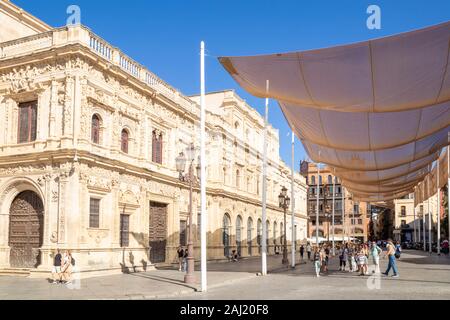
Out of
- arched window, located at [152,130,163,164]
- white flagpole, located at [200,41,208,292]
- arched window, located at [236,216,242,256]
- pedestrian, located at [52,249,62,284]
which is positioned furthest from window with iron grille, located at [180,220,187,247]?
white flagpole, located at [200,41,208,292]

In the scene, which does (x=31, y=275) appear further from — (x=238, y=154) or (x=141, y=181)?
(x=238, y=154)

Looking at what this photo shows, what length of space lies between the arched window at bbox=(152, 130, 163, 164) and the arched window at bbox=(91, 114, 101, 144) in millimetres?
6127

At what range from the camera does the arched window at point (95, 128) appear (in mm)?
27609

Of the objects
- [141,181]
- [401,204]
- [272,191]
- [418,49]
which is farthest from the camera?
[401,204]

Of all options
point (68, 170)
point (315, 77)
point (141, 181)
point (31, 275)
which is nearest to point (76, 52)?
point (68, 170)

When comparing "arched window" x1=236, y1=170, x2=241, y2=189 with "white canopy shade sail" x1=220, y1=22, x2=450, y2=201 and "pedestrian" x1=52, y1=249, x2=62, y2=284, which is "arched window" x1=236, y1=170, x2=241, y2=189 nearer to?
"white canopy shade sail" x1=220, y1=22, x2=450, y2=201

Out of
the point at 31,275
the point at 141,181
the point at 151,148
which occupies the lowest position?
the point at 31,275

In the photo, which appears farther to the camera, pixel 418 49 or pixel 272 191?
pixel 272 191

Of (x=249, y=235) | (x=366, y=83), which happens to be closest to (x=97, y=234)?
(x=366, y=83)

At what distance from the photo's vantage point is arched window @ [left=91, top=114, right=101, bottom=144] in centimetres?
2761

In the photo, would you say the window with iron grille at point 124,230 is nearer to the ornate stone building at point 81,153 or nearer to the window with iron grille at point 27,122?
the ornate stone building at point 81,153

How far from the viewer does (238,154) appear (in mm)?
49875
